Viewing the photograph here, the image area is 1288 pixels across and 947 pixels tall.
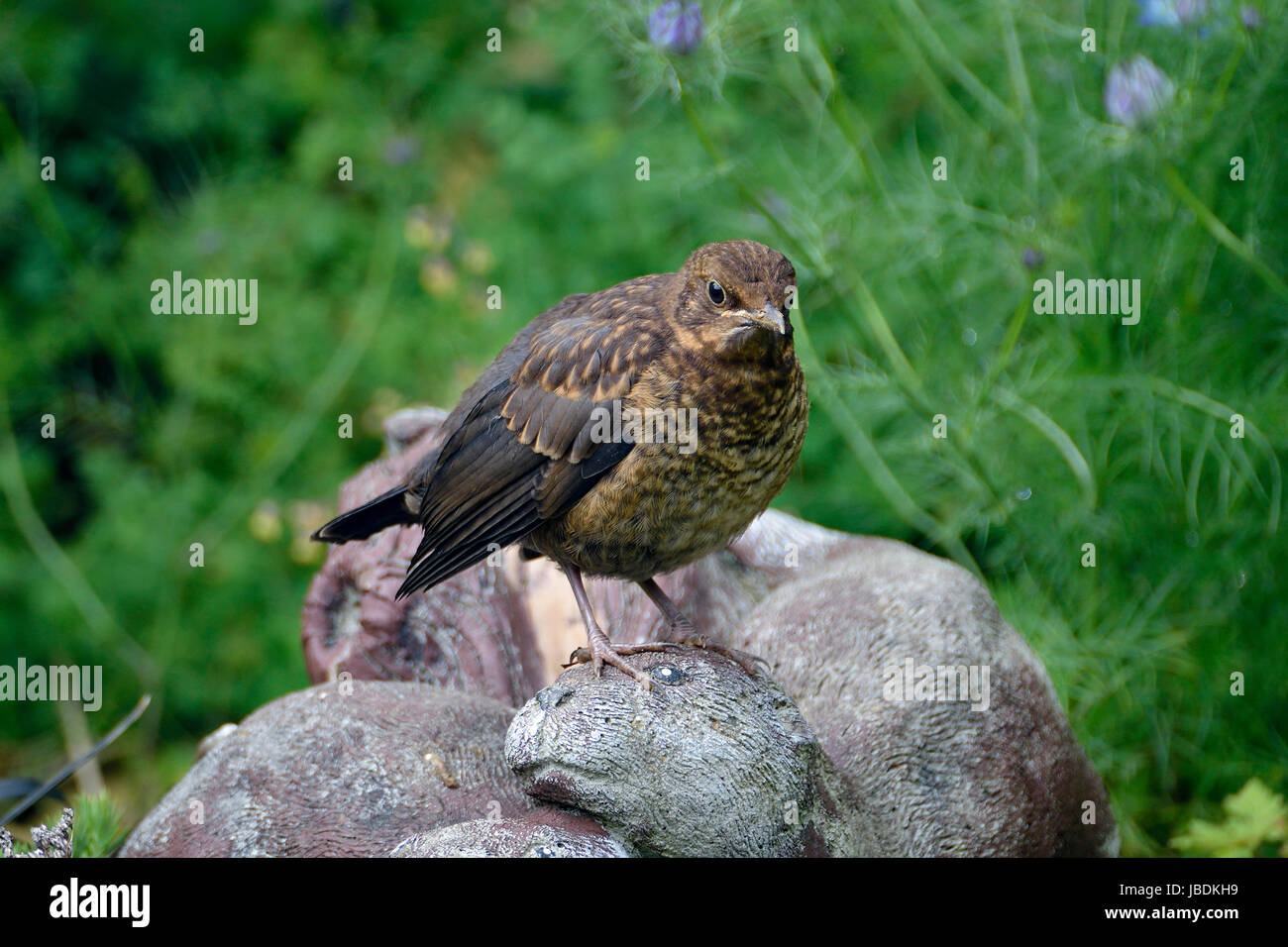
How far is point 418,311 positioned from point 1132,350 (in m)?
2.94

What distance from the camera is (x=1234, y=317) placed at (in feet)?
14.1

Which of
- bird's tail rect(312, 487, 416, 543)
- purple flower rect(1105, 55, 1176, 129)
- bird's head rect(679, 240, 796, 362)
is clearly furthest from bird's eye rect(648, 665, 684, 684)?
purple flower rect(1105, 55, 1176, 129)

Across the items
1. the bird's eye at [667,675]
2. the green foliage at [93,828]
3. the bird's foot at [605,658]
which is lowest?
the green foliage at [93,828]

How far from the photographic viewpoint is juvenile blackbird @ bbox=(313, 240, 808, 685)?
9.39ft

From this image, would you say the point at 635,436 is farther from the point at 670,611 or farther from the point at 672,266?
the point at 672,266

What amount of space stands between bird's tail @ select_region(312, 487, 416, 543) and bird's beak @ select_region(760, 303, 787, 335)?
1.10m

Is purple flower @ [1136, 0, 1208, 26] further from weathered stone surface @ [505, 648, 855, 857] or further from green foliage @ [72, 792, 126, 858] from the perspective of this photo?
green foliage @ [72, 792, 126, 858]

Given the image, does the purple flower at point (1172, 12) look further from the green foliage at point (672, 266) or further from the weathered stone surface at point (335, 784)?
the weathered stone surface at point (335, 784)

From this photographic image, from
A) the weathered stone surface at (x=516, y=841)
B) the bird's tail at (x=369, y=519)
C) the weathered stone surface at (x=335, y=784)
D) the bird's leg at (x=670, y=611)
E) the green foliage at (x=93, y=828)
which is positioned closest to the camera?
the weathered stone surface at (x=516, y=841)

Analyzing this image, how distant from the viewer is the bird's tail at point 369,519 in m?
3.32

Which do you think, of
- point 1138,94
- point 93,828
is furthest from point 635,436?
point 1138,94

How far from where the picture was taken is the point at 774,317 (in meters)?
2.71

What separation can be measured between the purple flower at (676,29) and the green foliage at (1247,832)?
2549mm

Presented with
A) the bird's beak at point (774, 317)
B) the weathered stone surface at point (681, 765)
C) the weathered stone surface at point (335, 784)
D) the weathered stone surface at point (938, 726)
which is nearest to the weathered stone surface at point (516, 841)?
the weathered stone surface at point (681, 765)
